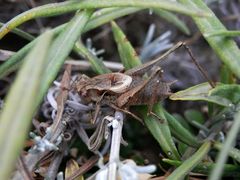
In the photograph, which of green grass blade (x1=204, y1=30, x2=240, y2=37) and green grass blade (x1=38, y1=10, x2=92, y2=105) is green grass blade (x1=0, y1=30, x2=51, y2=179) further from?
green grass blade (x1=204, y1=30, x2=240, y2=37)

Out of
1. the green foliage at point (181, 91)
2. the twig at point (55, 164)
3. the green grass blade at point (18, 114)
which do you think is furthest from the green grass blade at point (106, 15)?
the green grass blade at point (18, 114)

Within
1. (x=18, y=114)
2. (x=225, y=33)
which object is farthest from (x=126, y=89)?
(x=18, y=114)

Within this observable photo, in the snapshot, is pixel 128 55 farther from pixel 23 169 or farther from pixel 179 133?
pixel 23 169

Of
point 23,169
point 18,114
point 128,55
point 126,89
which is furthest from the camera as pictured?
point 128,55

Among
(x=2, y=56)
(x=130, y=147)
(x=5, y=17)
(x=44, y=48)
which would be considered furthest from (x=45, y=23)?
(x=44, y=48)

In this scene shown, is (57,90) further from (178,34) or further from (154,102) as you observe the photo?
(178,34)

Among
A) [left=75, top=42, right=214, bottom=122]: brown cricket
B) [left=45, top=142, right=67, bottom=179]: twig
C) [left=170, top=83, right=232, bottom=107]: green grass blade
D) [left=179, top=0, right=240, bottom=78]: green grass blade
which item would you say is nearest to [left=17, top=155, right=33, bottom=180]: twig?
[left=45, top=142, right=67, bottom=179]: twig

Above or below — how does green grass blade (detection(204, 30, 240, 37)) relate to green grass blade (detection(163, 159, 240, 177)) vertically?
above
